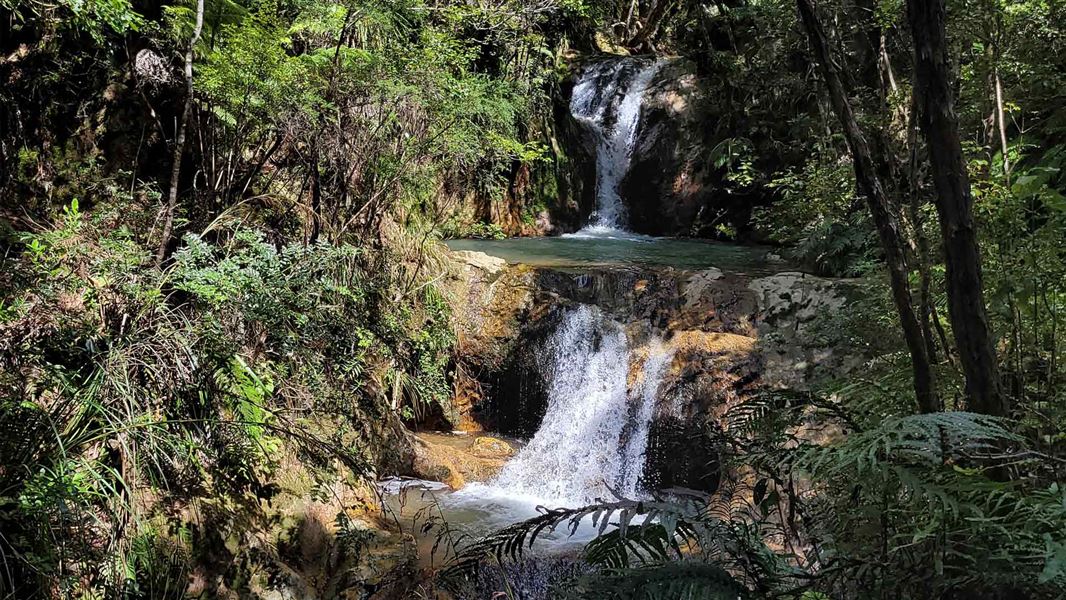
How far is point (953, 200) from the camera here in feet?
5.03

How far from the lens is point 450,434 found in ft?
25.8

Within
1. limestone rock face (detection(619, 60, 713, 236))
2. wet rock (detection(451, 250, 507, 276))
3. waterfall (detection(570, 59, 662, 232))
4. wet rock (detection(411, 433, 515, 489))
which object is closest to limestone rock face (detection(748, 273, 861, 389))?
wet rock (detection(411, 433, 515, 489))

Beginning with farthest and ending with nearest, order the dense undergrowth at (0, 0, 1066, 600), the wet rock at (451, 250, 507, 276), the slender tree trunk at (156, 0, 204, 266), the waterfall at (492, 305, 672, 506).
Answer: the wet rock at (451, 250, 507, 276) → the waterfall at (492, 305, 672, 506) → the slender tree trunk at (156, 0, 204, 266) → the dense undergrowth at (0, 0, 1066, 600)

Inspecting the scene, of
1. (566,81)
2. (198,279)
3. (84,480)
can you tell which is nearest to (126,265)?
(198,279)

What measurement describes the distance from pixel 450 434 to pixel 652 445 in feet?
8.03

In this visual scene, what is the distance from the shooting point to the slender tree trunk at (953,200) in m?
1.52

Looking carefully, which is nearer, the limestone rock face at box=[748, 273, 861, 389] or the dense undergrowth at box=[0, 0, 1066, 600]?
the dense undergrowth at box=[0, 0, 1066, 600]

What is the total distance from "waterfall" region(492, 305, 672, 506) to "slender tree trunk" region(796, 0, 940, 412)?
5.03m

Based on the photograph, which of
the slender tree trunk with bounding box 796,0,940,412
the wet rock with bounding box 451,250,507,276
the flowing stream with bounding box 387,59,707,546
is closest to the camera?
the slender tree trunk with bounding box 796,0,940,412

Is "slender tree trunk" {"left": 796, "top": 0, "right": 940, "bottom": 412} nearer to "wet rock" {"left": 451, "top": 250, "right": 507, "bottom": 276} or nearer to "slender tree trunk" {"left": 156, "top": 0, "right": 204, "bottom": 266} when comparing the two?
"slender tree trunk" {"left": 156, "top": 0, "right": 204, "bottom": 266}

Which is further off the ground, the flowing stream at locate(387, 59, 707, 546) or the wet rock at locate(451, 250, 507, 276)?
the wet rock at locate(451, 250, 507, 276)

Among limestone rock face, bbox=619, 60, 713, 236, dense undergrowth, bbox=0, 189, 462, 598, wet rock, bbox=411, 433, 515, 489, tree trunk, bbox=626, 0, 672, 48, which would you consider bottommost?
wet rock, bbox=411, 433, 515, 489

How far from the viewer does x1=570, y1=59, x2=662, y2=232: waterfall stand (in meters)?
14.7

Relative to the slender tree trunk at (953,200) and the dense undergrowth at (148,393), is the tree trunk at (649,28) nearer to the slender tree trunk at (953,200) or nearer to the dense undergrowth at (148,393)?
the dense undergrowth at (148,393)
